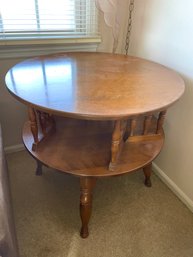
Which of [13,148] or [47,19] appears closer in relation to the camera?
[47,19]

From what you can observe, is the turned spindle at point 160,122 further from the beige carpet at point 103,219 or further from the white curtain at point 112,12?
the white curtain at point 112,12

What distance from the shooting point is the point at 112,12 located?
138cm

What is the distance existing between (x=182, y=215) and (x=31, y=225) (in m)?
0.86

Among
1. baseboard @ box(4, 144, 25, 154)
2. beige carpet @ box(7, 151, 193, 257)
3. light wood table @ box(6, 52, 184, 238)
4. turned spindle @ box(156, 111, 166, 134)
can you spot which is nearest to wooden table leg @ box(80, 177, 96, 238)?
light wood table @ box(6, 52, 184, 238)

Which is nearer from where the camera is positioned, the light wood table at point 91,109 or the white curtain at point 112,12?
the light wood table at point 91,109

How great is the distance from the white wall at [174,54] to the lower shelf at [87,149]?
223 millimetres

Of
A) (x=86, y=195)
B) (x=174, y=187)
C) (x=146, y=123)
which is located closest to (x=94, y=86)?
(x=146, y=123)

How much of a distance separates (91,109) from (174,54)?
72 cm

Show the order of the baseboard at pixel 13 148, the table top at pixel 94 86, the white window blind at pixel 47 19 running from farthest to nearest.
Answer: the baseboard at pixel 13 148 < the white window blind at pixel 47 19 < the table top at pixel 94 86

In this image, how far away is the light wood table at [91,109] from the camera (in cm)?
83

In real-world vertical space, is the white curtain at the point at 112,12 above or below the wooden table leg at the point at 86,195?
above

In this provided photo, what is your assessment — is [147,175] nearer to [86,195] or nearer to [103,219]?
[103,219]

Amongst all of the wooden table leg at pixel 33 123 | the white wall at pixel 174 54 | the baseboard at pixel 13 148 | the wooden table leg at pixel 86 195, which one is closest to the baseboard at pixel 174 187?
the white wall at pixel 174 54

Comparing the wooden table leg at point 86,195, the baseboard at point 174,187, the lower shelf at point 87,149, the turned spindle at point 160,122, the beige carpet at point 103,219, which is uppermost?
the turned spindle at point 160,122
